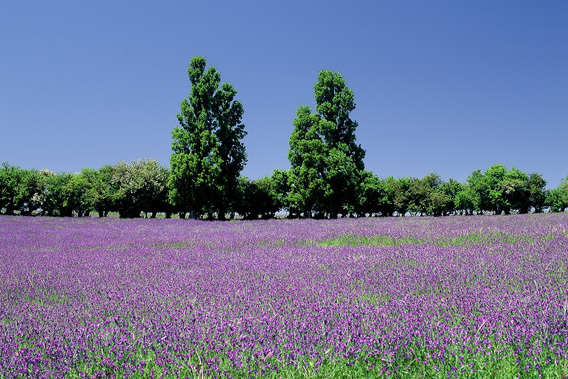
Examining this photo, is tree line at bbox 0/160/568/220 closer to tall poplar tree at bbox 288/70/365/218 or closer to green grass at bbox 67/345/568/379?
tall poplar tree at bbox 288/70/365/218

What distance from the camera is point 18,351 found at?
279cm

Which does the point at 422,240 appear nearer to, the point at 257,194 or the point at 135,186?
the point at 135,186

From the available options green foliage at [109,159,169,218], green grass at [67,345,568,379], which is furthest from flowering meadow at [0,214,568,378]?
green foliage at [109,159,169,218]

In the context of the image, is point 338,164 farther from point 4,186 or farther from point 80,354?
point 4,186

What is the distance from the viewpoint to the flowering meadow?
7.97 feet

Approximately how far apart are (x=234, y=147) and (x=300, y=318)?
29.6m

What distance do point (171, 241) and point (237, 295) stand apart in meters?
7.42

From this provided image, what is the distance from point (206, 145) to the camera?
30016 millimetres

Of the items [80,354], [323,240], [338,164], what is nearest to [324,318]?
[80,354]

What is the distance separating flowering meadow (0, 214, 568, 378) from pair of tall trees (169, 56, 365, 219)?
78.4 feet

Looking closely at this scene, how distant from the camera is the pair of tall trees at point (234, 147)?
30125 mm

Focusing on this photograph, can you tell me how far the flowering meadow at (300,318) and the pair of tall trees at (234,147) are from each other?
23.9 metres

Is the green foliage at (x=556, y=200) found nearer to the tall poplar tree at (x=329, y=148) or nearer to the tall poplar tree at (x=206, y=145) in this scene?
the tall poplar tree at (x=329, y=148)

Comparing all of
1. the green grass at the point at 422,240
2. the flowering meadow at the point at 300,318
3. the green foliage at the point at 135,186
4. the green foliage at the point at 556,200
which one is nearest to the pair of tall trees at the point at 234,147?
the green foliage at the point at 135,186
